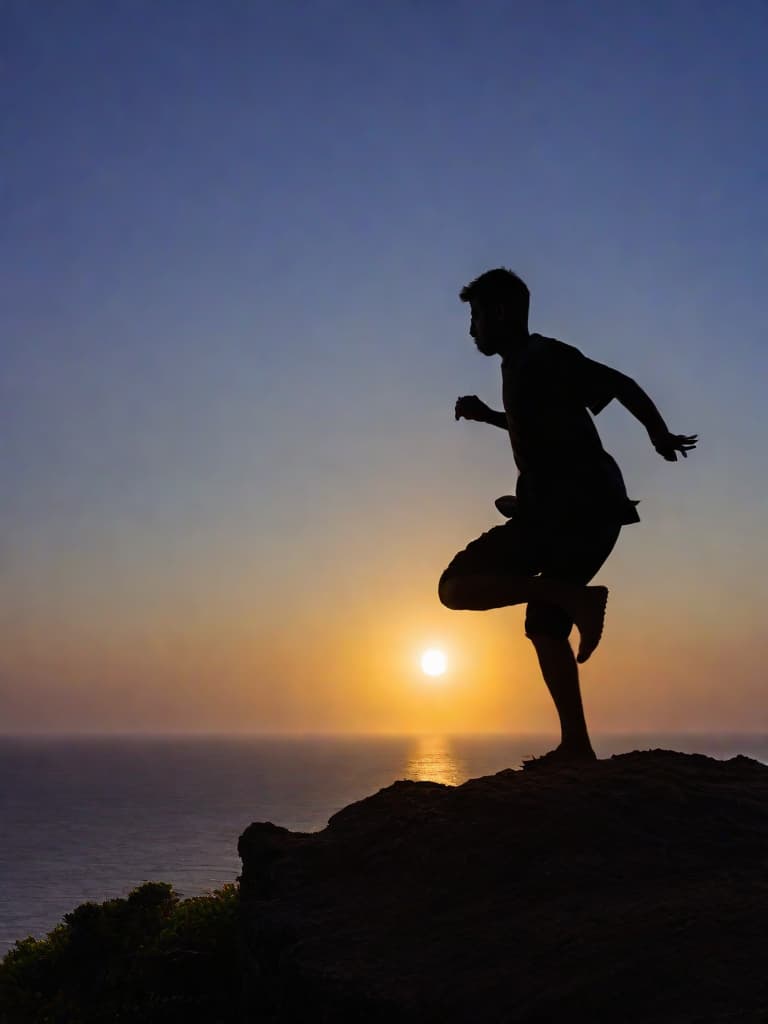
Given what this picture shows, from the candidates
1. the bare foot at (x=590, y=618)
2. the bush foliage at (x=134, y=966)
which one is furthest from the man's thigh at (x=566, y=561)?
the bush foliage at (x=134, y=966)

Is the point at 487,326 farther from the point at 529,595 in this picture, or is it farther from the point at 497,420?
the point at 529,595

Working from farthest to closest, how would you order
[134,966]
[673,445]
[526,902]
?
[134,966] → [673,445] → [526,902]

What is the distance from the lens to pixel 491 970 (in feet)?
13.0

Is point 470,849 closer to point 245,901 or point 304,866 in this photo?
point 304,866

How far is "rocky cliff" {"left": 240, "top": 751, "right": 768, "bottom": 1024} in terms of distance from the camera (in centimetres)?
369

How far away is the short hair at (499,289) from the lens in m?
6.57

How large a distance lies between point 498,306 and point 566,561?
180cm

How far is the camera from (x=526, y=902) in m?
4.51

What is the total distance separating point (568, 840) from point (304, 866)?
1585 millimetres

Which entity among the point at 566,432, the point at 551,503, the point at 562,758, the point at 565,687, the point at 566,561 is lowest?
the point at 562,758

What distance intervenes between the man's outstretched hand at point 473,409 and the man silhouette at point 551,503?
297 mm

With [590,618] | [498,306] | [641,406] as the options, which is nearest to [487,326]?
[498,306]

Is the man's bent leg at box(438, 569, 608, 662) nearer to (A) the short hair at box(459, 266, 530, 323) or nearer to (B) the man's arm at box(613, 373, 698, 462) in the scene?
(B) the man's arm at box(613, 373, 698, 462)

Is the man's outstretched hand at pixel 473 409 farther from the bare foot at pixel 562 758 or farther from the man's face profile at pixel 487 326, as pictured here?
the bare foot at pixel 562 758
